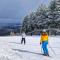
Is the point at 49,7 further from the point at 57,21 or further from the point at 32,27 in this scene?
the point at 32,27

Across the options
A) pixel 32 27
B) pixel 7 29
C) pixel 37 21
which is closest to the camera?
pixel 7 29

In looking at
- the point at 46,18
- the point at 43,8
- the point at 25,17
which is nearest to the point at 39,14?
the point at 43,8

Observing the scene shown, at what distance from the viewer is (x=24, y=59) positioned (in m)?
14.9

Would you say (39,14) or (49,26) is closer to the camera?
(49,26)

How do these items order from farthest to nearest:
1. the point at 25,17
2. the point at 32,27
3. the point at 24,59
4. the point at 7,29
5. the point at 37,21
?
1. the point at 25,17
2. the point at 32,27
3. the point at 37,21
4. the point at 7,29
5. the point at 24,59

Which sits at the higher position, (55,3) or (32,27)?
(55,3)

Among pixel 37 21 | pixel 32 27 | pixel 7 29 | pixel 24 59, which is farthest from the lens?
pixel 32 27

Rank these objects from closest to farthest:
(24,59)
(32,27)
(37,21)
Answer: (24,59)
(37,21)
(32,27)

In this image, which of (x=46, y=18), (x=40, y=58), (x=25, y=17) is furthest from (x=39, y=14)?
(x=40, y=58)

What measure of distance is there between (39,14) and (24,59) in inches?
2185

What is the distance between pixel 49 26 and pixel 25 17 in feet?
76.7

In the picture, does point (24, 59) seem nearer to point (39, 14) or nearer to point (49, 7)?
point (49, 7)

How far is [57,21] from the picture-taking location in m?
61.5

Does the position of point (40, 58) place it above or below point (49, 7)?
below
